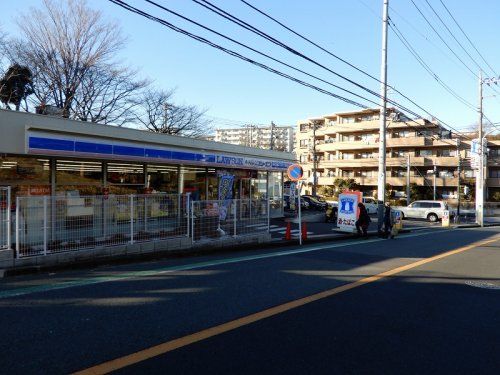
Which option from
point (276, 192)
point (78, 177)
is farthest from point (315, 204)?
point (78, 177)

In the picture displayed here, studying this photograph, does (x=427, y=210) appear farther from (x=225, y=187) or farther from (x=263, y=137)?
(x=263, y=137)

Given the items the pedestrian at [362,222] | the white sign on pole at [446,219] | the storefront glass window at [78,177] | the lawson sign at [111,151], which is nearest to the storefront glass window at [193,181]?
the lawson sign at [111,151]

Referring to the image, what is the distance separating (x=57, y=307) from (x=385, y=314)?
4.51m

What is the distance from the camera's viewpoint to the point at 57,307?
565cm

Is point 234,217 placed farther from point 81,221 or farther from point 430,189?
point 430,189

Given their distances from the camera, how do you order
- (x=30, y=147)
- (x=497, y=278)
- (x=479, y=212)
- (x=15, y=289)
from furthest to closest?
1. (x=479, y=212)
2. (x=30, y=147)
3. (x=497, y=278)
4. (x=15, y=289)

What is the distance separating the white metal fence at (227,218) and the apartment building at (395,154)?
3716cm

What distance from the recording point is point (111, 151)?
540 inches

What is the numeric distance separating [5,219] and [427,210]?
31101mm

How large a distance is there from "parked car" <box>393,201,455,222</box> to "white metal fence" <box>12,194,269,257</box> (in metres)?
22.6

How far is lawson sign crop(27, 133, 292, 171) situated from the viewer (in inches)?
463

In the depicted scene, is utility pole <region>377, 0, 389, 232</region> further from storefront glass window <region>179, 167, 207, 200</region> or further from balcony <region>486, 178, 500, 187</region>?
balcony <region>486, 178, 500, 187</region>

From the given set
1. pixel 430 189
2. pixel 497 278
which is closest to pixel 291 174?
pixel 497 278

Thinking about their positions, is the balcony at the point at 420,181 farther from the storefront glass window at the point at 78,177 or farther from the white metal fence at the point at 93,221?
the white metal fence at the point at 93,221
